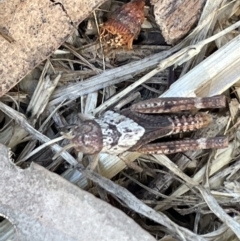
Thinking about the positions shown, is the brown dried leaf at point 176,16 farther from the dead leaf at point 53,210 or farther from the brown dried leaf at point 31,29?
the dead leaf at point 53,210

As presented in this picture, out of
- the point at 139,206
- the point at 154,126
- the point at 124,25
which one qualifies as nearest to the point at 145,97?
the point at 154,126

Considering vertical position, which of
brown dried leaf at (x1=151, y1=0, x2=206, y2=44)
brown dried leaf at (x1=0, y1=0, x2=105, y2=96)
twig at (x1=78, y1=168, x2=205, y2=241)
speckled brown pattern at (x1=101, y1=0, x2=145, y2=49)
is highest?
brown dried leaf at (x1=0, y1=0, x2=105, y2=96)

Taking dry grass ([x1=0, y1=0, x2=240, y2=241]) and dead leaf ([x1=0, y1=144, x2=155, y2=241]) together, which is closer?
dead leaf ([x1=0, y1=144, x2=155, y2=241])

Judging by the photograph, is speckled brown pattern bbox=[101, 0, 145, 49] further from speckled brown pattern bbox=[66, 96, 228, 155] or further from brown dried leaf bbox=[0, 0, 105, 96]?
speckled brown pattern bbox=[66, 96, 228, 155]

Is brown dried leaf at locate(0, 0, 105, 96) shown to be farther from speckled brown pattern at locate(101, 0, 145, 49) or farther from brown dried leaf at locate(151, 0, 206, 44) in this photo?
brown dried leaf at locate(151, 0, 206, 44)

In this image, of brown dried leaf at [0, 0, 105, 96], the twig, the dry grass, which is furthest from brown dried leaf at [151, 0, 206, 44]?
the twig

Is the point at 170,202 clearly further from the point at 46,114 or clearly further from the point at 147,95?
the point at 46,114

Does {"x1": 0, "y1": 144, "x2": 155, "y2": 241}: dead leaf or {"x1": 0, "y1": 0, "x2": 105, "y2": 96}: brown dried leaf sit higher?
{"x1": 0, "y1": 0, "x2": 105, "y2": 96}: brown dried leaf

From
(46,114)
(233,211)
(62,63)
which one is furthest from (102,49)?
(233,211)

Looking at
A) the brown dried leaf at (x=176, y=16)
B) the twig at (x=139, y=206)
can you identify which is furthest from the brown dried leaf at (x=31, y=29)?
the twig at (x=139, y=206)
